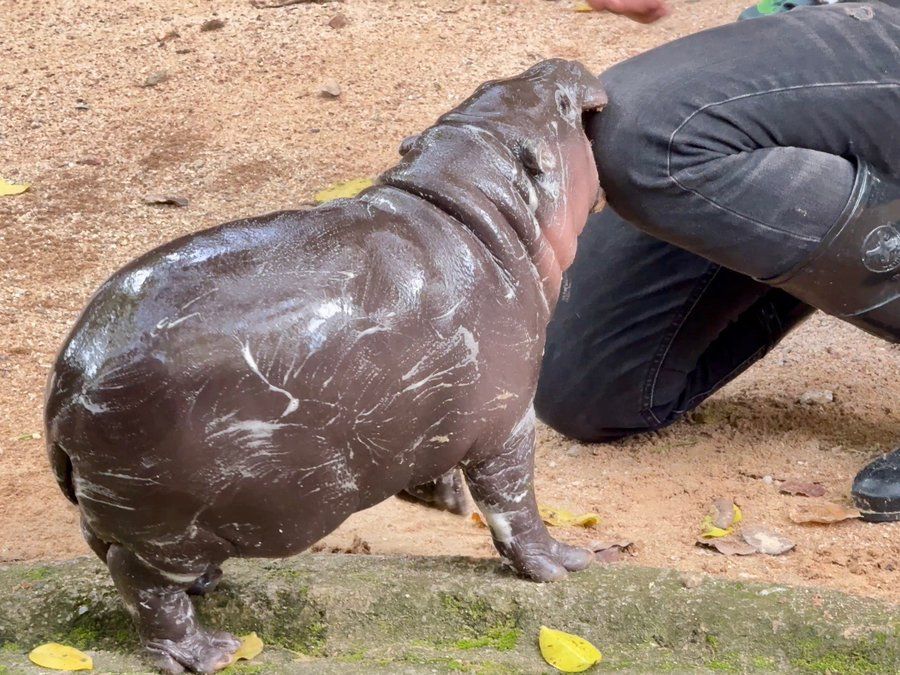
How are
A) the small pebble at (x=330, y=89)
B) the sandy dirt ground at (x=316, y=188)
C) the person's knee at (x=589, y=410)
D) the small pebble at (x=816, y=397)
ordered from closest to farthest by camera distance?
the sandy dirt ground at (x=316, y=188) < the person's knee at (x=589, y=410) < the small pebble at (x=816, y=397) < the small pebble at (x=330, y=89)

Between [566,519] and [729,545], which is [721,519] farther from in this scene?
[566,519]

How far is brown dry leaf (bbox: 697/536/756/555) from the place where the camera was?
9.93 ft

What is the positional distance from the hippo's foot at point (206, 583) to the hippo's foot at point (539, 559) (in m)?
0.64

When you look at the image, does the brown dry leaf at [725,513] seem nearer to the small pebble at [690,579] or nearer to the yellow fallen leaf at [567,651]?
the small pebble at [690,579]

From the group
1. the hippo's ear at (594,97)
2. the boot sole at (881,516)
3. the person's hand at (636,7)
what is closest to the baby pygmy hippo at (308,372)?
the hippo's ear at (594,97)

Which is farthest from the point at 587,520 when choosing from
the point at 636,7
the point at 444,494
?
the point at 636,7

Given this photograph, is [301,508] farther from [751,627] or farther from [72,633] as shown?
[751,627]

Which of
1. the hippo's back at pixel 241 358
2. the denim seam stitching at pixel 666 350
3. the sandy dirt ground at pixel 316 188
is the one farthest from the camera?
the denim seam stitching at pixel 666 350

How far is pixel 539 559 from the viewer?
2650mm

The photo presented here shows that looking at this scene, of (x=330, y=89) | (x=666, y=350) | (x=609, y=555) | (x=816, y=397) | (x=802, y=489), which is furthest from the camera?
(x=330, y=89)

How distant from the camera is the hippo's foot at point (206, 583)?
8.36 feet

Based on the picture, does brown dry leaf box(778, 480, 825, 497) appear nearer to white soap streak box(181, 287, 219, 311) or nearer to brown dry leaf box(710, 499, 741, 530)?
brown dry leaf box(710, 499, 741, 530)

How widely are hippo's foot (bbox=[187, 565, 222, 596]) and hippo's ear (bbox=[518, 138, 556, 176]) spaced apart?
1.13m

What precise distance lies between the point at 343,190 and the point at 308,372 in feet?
10.6
